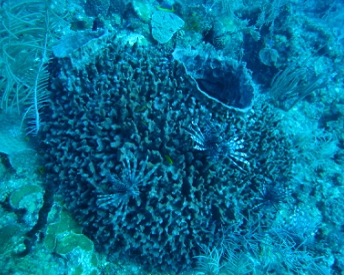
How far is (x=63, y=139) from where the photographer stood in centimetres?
326

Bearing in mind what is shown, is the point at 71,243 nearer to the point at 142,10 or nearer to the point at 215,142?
the point at 215,142

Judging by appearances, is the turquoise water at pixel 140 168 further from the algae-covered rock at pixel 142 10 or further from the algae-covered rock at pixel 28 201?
the algae-covered rock at pixel 142 10

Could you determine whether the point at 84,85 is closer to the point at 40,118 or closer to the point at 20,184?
the point at 40,118

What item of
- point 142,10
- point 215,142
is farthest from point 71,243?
point 142,10

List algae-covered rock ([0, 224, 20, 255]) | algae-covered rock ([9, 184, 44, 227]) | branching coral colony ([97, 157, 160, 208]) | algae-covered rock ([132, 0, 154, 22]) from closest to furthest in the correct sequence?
algae-covered rock ([0, 224, 20, 255])
branching coral colony ([97, 157, 160, 208])
algae-covered rock ([9, 184, 44, 227])
algae-covered rock ([132, 0, 154, 22])

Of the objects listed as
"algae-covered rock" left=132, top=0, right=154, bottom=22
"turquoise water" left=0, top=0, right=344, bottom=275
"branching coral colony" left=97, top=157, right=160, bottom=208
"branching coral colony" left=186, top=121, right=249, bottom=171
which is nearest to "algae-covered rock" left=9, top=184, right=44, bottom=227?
"turquoise water" left=0, top=0, right=344, bottom=275

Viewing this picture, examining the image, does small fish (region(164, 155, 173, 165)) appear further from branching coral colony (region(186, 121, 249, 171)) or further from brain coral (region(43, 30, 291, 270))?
branching coral colony (region(186, 121, 249, 171))

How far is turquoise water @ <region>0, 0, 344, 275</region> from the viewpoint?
292 centimetres

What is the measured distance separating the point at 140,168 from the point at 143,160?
110 millimetres

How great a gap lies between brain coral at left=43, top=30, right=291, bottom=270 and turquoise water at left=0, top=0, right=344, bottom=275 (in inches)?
0.7

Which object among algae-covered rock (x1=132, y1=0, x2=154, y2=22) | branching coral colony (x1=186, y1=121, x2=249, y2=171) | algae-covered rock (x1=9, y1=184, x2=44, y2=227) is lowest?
algae-covered rock (x1=9, y1=184, x2=44, y2=227)

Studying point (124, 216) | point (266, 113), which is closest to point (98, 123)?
point (124, 216)

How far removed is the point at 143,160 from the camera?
9.82 ft

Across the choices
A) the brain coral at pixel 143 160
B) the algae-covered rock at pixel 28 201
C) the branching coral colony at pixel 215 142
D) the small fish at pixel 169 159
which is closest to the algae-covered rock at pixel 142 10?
the brain coral at pixel 143 160
